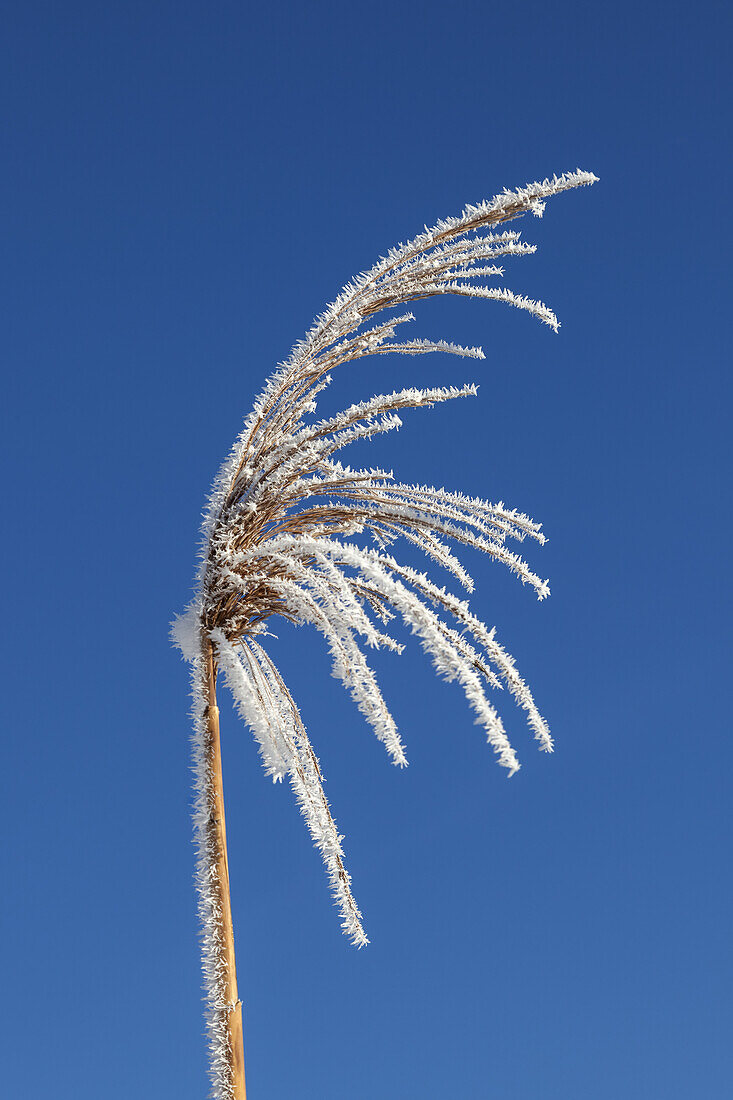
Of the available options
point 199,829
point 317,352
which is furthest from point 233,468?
point 199,829

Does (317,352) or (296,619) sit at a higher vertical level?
(317,352)

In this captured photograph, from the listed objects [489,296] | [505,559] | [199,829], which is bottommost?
[199,829]

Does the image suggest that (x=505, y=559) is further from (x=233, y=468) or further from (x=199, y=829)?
(x=199, y=829)

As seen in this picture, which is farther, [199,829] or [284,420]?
[284,420]

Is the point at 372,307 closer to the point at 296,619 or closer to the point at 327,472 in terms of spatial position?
the point at 327,472

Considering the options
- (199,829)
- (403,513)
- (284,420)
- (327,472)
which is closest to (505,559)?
(403,513)

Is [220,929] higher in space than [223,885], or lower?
lower
